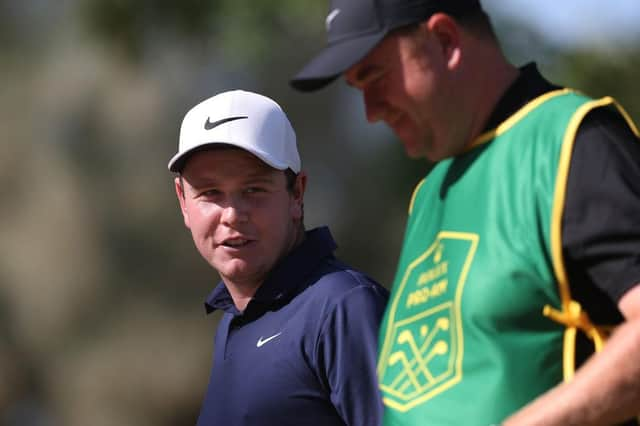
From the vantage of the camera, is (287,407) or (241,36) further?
(241,36)

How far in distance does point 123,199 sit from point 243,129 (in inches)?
571

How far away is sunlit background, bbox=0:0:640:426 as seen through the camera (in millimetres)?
17344

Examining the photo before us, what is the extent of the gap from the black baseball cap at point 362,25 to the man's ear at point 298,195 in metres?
1.34

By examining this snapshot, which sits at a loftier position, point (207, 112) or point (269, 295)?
point (207, 112)

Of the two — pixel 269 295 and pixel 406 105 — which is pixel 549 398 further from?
pixel 269 295

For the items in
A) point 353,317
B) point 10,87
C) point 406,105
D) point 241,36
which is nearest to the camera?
point 406,105


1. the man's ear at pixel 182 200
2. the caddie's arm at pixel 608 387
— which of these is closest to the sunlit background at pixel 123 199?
the man's ear at pixel 182 200

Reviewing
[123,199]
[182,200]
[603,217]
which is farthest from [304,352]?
[123,199]

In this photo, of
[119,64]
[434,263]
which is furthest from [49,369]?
[434,263]

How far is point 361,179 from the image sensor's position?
1792 centimetres

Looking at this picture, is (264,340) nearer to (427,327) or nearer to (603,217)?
(427,327)

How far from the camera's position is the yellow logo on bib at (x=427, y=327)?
109 inches

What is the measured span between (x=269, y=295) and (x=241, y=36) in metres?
12.5

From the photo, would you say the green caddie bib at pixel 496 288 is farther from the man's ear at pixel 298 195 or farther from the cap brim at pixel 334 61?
the man's ear at pixel 298 195
